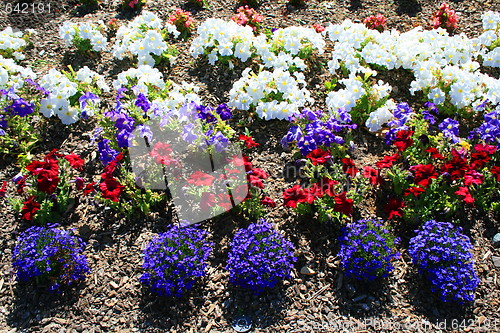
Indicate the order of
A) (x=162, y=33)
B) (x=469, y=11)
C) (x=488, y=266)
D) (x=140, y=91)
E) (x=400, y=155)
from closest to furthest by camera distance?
(x=488, y=266) → (x=400, y=155) → (x=140, y=91) → (x=162, y=33) → (x=469, y=11)

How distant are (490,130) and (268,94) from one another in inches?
92.9

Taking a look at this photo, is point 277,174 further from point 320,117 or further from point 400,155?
point 400,155

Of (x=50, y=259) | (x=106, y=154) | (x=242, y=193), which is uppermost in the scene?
(x=242, y=193)

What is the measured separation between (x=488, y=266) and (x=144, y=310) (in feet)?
9.80

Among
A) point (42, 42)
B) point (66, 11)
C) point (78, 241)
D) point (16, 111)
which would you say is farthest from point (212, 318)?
point (66, 11)

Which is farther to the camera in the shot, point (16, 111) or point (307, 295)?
point (16, 111)

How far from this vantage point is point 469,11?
6.84 m

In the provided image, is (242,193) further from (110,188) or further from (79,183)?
(79,183)

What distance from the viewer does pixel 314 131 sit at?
4488 mm

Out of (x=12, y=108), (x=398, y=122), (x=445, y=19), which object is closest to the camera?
(x=398, y=122)

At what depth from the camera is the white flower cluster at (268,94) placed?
4.98m

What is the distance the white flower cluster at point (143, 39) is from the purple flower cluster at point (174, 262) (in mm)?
2772

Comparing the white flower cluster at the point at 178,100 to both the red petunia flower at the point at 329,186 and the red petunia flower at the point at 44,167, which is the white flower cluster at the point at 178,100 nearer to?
the red petunia flower at the point at 44,167

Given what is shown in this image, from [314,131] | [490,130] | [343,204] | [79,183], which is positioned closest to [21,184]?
[79,183]
